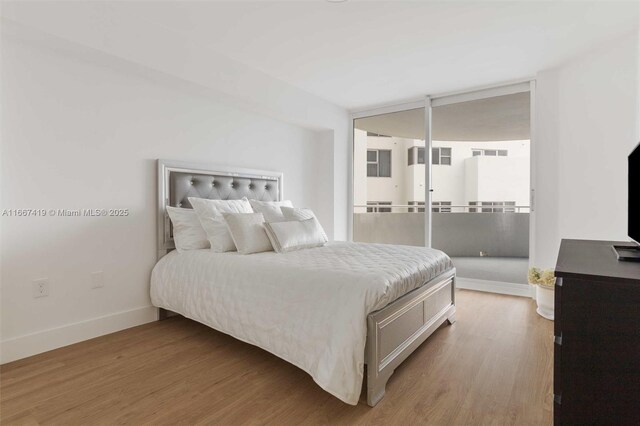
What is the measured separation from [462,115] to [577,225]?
2.15 m

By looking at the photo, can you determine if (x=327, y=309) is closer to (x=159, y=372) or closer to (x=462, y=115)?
(x=159, y=372)

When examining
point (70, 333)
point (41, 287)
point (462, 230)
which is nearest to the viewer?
point (41, 287)

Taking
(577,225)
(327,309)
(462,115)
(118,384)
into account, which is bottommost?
(118,384)

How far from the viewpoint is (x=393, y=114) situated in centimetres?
480

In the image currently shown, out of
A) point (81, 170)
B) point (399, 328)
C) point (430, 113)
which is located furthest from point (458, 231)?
point (81, 170)

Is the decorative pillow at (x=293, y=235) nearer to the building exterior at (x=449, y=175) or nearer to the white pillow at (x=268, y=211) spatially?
the white pillow at (x=268, y=211)

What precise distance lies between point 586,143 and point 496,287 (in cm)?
178

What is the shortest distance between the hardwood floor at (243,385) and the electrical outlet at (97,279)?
0.41 meters

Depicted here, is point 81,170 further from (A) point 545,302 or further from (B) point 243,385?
(A) point 545,302

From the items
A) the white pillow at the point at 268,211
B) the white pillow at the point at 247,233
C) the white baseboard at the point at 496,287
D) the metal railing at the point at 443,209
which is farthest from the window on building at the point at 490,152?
the white pillow at the point at 247,233

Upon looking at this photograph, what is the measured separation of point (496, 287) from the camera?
153 inches

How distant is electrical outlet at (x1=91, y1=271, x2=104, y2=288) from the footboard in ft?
7.06

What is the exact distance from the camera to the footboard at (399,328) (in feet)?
5.46

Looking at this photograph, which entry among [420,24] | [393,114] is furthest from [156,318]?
[393,114]
